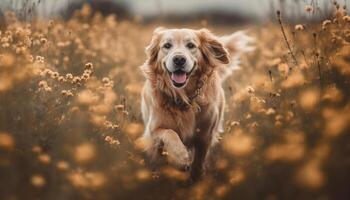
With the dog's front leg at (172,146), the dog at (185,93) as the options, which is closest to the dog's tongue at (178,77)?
the dog at (185,93)

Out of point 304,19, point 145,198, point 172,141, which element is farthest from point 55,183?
point 304,19

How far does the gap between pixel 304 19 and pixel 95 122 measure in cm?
225

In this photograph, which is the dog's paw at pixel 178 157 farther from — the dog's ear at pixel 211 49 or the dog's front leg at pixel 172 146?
the dog's ear at pixel 211 49

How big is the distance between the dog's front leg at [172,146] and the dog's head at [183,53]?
0.45 meters

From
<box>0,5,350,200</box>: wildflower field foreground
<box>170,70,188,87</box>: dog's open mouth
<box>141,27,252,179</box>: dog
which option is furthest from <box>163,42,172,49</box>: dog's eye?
<box>0,5,350,200</box>: wildflower field foreground

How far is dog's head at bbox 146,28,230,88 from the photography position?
16.3 feet

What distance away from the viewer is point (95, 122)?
4.23 meters

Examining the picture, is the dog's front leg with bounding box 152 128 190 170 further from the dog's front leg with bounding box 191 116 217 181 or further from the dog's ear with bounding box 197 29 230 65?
the dog's ear with bounding box 197 29 230 65

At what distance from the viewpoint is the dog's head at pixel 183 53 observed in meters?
4.98

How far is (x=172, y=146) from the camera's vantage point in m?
4.60

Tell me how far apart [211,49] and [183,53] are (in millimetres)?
665

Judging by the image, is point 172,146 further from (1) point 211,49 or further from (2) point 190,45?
(1) point 211,49

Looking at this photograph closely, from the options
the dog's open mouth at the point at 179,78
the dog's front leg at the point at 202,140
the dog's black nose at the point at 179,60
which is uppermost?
the dog's black nose at the point at 179,60

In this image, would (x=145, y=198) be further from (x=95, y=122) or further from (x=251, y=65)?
(x=251, y=65)
